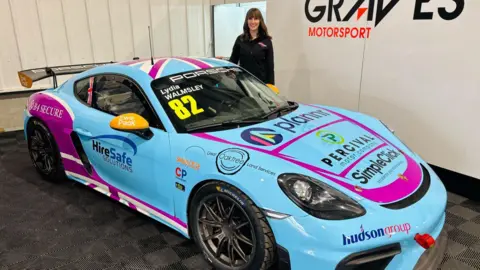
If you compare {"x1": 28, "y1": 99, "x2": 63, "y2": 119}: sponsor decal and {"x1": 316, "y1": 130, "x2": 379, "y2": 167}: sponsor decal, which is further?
{"x1": 28, "y1": 99, "x2": 63, "y2": 119}: sponsor decal

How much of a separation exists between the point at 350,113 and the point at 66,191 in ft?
8.58

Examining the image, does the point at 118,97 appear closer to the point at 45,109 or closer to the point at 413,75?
the point at 45,109

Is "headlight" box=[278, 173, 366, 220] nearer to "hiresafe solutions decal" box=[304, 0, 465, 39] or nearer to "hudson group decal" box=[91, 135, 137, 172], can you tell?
"hudson group decal" box=[91, 135, 137, 172]

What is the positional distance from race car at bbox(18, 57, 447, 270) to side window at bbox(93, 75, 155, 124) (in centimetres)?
1

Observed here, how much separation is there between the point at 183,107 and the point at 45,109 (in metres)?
1.60

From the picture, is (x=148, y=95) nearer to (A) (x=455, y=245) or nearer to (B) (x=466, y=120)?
(A) (x=455, y=245)

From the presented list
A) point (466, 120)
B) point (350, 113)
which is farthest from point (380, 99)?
point (350, 113)

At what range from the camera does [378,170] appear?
205cm

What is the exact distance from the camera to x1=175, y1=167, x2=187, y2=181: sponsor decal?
7.17 feet

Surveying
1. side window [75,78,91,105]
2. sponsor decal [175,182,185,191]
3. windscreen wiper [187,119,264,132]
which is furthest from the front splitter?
side window [75,78,91,105]

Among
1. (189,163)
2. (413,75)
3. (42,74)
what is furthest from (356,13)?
(42,74)

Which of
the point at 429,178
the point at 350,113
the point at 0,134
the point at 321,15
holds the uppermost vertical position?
the point at 321,15

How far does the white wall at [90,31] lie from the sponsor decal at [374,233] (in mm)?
5128

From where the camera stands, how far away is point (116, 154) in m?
2.62
